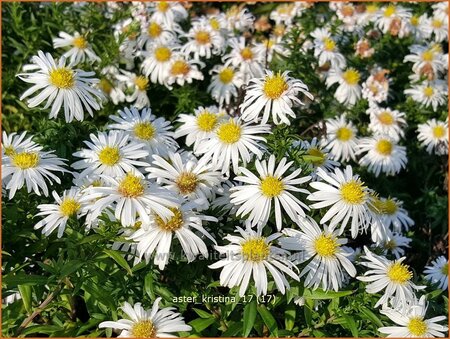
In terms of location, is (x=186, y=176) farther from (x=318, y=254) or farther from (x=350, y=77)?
(x=350, y=77)

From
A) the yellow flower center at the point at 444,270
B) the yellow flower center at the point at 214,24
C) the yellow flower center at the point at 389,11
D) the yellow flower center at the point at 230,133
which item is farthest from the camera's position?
the yellow flower center at the point at 389,11

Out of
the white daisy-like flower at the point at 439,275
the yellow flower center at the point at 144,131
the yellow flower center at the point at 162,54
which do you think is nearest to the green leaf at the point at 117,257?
the yellow flower center at the point at 144,131

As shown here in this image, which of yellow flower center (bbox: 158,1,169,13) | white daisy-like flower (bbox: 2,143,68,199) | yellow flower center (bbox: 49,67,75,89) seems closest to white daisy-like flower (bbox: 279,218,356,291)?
white daisy-like flower (bbox: 2,143,68,199)

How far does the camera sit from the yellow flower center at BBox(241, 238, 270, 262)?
74.3 inches

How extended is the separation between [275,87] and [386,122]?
4.27 ft

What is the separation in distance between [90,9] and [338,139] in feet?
5.13

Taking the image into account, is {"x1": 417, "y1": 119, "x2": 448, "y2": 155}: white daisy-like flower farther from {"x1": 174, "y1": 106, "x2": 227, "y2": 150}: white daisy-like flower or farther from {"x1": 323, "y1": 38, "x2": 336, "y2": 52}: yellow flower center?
{"x1": 174, "y1": 106, "x2": 227, "y2": 150}: white daisy-like flower

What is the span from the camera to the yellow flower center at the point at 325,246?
1997mm

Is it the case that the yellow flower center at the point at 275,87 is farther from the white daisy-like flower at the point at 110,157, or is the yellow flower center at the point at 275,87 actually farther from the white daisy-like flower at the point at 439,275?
the white daisy-like flower at the point at 439,275

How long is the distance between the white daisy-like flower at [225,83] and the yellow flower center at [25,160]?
133cm

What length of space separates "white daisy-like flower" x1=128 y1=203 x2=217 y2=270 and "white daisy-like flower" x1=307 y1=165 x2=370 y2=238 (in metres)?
0.41

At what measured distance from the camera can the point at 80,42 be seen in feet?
10.4

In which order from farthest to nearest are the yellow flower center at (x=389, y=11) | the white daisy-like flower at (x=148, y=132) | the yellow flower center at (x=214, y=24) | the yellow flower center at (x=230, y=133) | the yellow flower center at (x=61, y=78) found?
the yellow flower center at (x=389, y=11), the yellow flower center at (x=214, y=24), the white daisy-like flower at (x=148, y=132), the yellow flower center at (x=61, y=78), the yellow flower center at (x=230, y=133)

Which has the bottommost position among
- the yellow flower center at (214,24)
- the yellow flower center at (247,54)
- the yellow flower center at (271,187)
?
the yellow flower center at (271,187)
